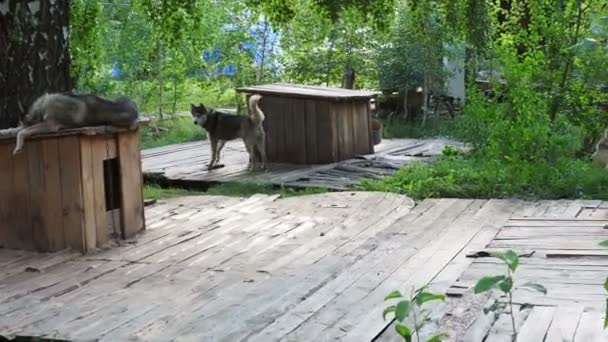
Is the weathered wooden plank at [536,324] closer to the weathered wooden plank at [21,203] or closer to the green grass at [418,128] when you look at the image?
the weathered wooden plank at [21,203]

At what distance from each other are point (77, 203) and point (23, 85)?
1.24 metres

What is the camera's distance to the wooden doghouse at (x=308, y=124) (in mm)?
10406

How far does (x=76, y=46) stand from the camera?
8742 mm

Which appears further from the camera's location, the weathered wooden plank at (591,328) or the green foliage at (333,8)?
the green foliage at (333,8)

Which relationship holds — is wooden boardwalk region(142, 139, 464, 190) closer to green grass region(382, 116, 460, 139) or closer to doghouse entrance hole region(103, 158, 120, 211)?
green grass region(382, 116, 460, 139)

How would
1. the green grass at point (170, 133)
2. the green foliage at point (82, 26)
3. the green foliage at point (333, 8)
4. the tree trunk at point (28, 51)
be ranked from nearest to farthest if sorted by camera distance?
the tree trunk at point (28, 51)
the green foliage at point (333, 8)
the green foliage at point (82, 26)
the green grass at point (170, 133)

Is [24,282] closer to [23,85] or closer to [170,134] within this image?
[23,85]

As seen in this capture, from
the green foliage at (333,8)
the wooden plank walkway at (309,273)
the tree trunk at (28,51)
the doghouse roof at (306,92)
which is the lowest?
the wooden plank walkway at (309,273)

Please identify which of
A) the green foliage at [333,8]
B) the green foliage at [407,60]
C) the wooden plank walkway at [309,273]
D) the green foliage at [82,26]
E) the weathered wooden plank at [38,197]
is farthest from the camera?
the green foliage at [407,60]

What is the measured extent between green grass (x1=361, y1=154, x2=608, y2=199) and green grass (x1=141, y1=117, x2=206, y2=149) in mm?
5823

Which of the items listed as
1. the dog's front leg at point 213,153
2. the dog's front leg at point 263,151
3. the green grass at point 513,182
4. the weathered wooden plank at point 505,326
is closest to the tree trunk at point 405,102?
the dog's front leg at point 263,151

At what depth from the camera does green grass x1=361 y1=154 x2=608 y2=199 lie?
7742 millimetres

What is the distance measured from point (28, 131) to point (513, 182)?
424 cm

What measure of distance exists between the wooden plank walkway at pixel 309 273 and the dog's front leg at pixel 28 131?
2.28 feet
